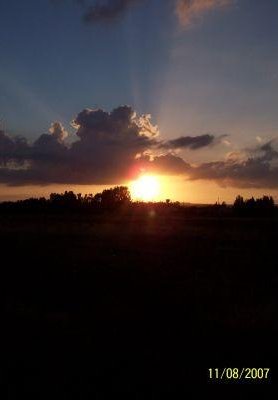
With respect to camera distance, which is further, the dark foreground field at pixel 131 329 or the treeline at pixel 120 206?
the treeline at pixel 120 206

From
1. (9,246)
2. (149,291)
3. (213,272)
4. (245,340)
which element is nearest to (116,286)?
(149,291)

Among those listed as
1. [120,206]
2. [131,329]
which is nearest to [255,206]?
[120,206]

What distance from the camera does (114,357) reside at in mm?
10469

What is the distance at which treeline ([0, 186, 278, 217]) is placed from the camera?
10956 cm
